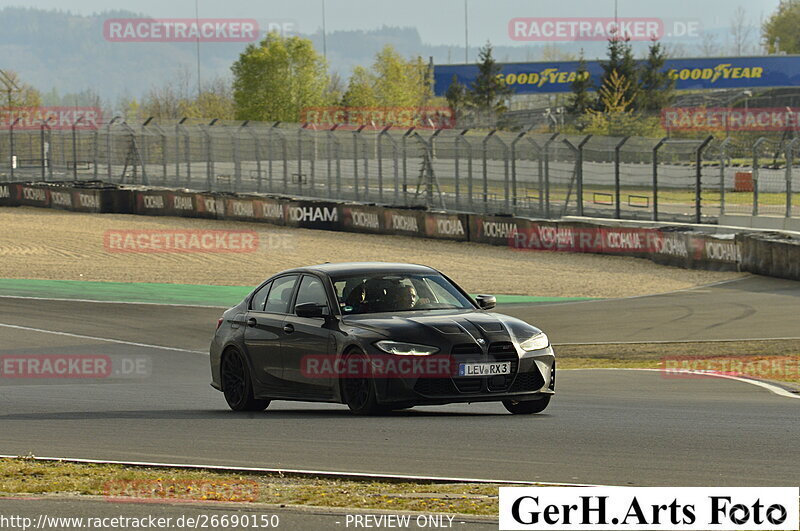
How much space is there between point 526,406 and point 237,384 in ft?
9.44

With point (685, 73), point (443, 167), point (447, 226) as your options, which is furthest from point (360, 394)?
point (685, 73)

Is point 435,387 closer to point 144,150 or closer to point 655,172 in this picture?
point 655,172

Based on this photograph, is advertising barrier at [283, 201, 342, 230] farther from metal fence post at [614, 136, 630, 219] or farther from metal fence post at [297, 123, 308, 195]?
metal fence post at [614, 136, 630, 219]

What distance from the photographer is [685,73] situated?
93.1 meters

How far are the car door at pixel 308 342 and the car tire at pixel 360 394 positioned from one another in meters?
0.19

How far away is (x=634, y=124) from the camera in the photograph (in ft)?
212

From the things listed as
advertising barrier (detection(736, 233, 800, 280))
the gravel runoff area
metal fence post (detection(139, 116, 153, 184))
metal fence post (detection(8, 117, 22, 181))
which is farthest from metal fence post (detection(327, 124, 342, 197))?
advertising barrier (detection(736, 233, 800, 280))

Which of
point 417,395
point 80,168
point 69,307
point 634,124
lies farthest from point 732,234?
point 634,124

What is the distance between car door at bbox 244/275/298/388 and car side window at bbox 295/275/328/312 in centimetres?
14

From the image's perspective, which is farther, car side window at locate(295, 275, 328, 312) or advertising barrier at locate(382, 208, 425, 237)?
advertising barrier at locate(382, 208, 425, 237)

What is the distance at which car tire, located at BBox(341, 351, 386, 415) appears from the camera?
10.4 metres

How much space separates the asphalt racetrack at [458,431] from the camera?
8078 millimetres

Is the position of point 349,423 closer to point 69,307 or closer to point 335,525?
point 335,525

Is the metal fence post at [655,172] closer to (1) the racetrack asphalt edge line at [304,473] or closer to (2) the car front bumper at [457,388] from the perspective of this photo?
(2) the car front bumper at [457,388]
